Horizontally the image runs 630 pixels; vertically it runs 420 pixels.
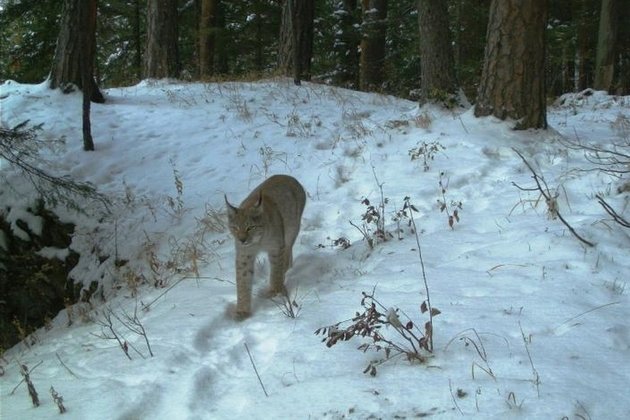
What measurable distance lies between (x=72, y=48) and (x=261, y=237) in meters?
6.83

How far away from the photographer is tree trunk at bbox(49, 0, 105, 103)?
9.59 metres

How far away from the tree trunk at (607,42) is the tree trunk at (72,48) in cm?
1379

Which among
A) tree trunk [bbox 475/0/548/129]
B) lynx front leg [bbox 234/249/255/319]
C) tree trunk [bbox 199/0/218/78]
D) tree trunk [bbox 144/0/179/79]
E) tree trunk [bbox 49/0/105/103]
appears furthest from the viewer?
tree trunk [bbox 199/0/218/78]

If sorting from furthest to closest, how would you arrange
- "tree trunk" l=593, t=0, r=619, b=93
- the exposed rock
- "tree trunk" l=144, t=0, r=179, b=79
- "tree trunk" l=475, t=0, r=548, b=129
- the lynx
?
"tree trunk" l=593, t=0, r=619, b=93 → "tree trunk" l=144, t=0, r=179, b=79 → "tree trunk" l=475, t=0, r=548, b=129 → the exposed rock → the lynx

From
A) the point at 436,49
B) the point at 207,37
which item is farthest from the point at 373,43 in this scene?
the point at 436,49

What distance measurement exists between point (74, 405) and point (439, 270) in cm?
312

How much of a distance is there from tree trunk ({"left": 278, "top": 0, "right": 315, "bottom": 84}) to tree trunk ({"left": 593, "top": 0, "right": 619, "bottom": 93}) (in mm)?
8647

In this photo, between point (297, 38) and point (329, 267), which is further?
point (297, 38)

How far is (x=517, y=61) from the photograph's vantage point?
7961 millimetres

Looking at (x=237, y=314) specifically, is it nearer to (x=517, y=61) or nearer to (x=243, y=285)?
(x=243, y=285)

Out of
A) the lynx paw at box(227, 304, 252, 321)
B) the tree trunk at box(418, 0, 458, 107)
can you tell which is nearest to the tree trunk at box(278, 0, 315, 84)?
the tree trunk at box(418, 0, 458, 107)

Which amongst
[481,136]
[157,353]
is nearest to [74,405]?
[157,353]

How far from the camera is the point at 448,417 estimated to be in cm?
299

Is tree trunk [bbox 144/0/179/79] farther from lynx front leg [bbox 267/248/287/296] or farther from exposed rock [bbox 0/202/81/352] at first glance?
lynx front leg [bbox 267/248/287/296]
